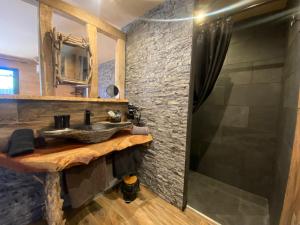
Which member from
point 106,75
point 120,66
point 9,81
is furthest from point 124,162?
point 9,81

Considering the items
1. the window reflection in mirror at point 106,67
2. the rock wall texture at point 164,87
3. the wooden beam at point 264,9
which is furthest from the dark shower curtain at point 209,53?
the window reflection in mirror at point 106,67

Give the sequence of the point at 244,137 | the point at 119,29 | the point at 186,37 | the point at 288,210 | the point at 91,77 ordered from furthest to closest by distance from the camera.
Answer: the point at 119,29, the point at 244,137, the point at 91,77, the point at 186,37, the point at 288,210

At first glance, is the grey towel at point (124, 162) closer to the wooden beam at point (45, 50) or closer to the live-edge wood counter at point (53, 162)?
the live-edge wood counter at point (53, 162)

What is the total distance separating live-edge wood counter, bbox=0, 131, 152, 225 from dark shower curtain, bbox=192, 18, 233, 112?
1.21 m

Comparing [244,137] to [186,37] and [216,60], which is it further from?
[186,37]

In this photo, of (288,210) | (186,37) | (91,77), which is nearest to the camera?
(288,210)

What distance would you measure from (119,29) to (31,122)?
1578mm

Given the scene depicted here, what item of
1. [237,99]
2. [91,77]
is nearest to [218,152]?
[237,99]

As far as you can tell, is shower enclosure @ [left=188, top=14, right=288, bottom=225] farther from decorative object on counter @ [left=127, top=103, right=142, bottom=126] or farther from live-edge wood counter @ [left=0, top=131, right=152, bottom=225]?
live-edge wood counter @ [left=0, top=131, right=152, bottom=225]

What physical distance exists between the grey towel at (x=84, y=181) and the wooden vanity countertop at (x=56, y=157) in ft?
0.43

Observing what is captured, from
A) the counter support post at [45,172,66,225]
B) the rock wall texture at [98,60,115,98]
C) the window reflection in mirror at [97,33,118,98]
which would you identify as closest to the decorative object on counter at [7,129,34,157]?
the counter support post at [45,172,66,225]

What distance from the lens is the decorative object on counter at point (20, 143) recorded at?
801mm

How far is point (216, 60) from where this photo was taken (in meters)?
Result: 1.47

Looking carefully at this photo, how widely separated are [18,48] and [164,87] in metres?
3.44
